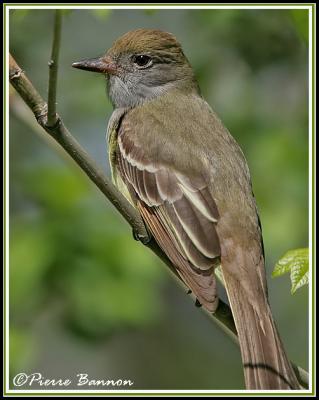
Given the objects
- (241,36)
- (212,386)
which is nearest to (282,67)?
(241,36)

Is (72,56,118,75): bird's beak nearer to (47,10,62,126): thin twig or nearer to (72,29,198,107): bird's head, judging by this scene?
(72,29,198,107): bird's head

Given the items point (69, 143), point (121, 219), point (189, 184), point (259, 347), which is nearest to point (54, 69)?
point (69, 143)

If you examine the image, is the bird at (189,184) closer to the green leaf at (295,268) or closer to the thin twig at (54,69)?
the green leaf at (295,268)

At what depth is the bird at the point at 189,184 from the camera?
15.2ft

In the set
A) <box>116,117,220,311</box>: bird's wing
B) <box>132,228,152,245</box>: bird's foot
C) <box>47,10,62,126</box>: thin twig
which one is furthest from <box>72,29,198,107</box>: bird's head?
<box>47,10,62,126</box>: thin twig

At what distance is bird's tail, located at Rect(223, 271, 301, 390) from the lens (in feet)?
14.1

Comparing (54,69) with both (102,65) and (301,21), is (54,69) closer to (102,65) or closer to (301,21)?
(301,21)

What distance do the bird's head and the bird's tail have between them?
180cm

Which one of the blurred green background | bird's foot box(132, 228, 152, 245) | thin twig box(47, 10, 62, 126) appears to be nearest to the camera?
thin twig box(47, 10, 62, 126)

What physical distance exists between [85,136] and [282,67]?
235 centimetres

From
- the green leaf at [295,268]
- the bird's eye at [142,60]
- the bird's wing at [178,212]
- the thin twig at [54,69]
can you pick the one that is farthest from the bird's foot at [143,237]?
the bird's eye at [142,60]

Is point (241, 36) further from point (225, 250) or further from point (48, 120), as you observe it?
point (48, 120)

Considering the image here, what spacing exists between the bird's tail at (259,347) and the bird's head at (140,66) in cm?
180

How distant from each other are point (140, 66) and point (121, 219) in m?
1.62
